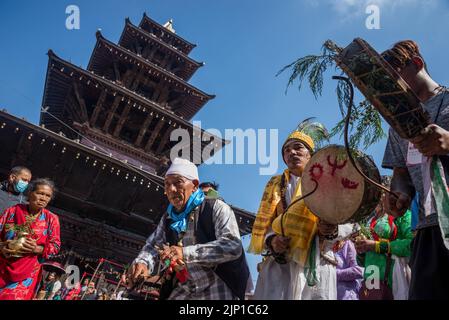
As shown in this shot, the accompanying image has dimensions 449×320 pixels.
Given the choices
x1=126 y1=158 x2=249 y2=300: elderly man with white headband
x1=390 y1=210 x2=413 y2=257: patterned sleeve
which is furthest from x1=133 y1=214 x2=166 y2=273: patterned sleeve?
x1=390 y1=210 x2=413 y2=257: patterned sleeve

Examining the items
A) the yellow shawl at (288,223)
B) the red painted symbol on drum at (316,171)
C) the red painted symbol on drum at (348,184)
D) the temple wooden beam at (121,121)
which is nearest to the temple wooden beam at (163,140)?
the temple wooden beam at (121,121)

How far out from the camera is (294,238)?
2.52 m

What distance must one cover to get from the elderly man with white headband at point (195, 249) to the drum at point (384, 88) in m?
1.33

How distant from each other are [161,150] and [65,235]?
235 inches

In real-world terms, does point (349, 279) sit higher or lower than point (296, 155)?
lower

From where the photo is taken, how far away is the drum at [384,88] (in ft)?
5.31

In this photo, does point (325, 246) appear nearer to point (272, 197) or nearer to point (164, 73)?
point (272, 197)

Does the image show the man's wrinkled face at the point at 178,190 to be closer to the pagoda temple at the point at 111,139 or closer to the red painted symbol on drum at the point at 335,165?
the red painted symbol on drum at the point at 335,165

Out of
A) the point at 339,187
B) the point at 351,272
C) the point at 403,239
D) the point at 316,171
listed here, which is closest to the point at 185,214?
the point at 316,171

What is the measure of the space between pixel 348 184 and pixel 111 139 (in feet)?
42.9

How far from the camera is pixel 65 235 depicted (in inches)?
406

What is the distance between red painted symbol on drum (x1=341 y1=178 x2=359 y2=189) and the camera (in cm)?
224

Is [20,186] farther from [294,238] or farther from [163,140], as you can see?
[163,140]

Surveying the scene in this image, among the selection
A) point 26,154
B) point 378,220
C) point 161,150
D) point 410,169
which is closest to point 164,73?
point 161,150
